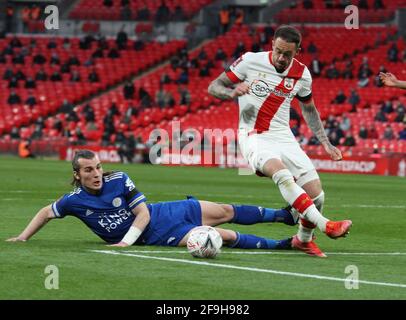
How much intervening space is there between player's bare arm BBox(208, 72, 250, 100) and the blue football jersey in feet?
4.15

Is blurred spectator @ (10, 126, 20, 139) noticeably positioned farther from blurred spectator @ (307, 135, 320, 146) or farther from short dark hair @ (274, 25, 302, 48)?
short dark hair @ (274, 25, 302, 48)

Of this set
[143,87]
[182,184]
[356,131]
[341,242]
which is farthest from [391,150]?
[341,242]

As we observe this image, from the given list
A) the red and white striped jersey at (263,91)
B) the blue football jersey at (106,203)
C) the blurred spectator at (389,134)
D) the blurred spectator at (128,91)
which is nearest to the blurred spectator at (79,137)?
the blurred spectator at (128,91)

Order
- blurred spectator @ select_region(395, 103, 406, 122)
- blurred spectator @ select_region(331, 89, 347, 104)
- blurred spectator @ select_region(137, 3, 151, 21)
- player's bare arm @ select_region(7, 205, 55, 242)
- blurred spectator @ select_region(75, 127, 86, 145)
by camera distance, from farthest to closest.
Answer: blurred spectator @ select_region(137, 3, 151, 21)
blurred spectator @ select_region(75, 127, 86, 145)
blurred spectator @ select_region(331, 89, 347, 104)
blurred spectator @ select_region(395, 103, 406, 122)
player's bare arm @ select_region(7, 205, 55, 242)

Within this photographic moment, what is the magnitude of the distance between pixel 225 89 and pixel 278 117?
30.5 inches

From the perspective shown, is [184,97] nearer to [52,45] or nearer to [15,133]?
[15,133]

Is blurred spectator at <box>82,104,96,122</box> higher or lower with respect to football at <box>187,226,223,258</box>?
higher

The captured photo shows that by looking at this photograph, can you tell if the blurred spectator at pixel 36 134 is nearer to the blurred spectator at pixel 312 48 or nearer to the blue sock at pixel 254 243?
the blurred spectator at pixel 312 48

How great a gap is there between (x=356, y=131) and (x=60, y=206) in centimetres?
2945

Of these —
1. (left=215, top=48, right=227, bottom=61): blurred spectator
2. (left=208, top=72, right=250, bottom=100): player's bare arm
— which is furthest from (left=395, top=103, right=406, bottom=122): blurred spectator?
(left=208, top=72, right=250, bottom=100): player's bare arm

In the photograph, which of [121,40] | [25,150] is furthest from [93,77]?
[25,150]

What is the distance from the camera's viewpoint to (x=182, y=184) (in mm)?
27500

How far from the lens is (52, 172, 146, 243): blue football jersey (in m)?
11.5
